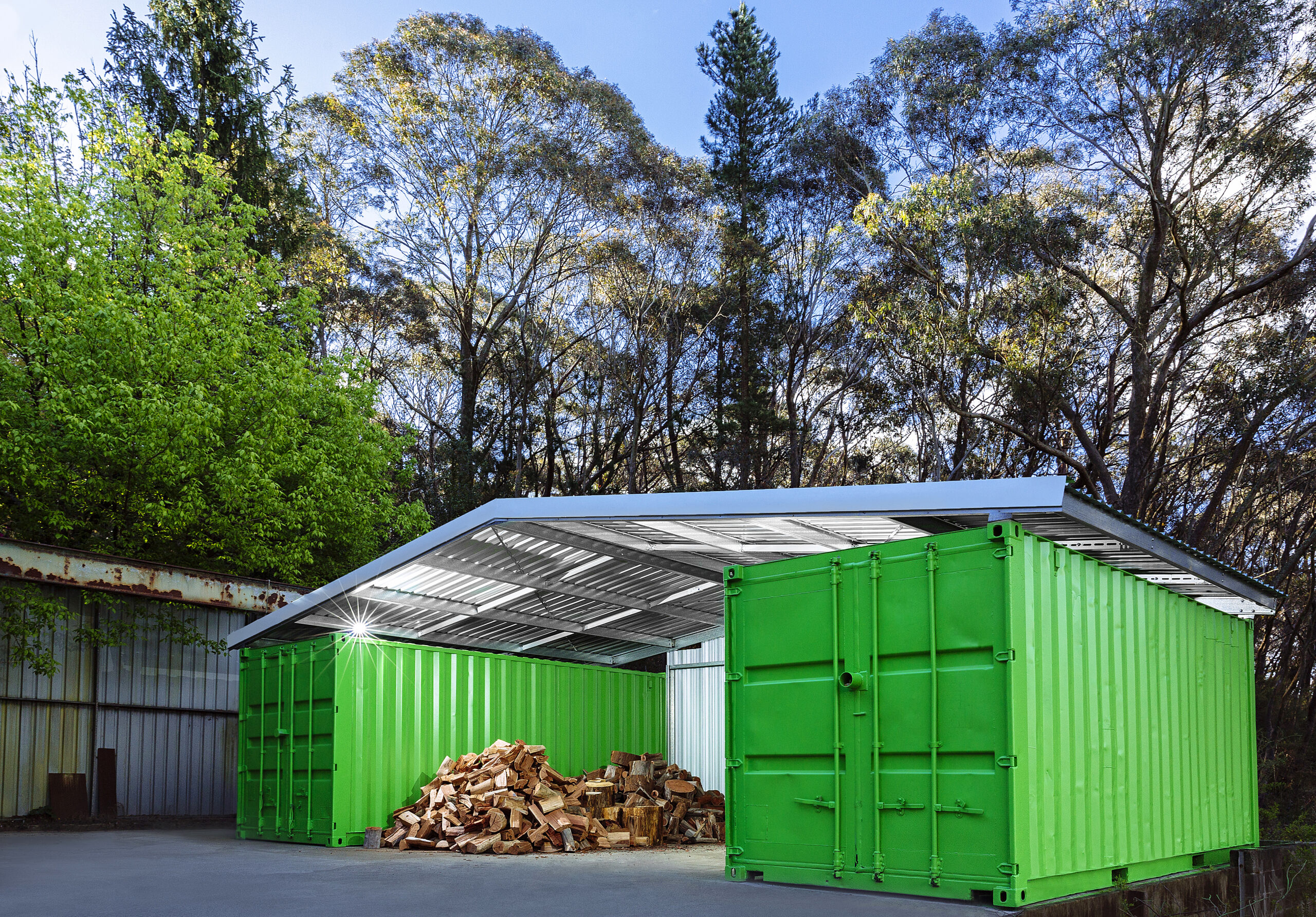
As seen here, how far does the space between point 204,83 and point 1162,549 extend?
96.7ft

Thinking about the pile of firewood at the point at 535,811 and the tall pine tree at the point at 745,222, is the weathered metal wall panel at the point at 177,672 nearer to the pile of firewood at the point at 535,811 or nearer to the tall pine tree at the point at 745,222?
the pile of firewood at the point at 535,811

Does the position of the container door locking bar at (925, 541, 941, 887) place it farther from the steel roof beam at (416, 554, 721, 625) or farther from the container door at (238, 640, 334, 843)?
the container door at (238, 640, 334, 843)

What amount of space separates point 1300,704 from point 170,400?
3297cm

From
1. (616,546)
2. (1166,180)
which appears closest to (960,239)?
(1166,180)

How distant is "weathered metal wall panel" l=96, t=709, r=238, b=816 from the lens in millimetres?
16609

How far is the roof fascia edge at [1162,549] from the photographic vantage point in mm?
7234

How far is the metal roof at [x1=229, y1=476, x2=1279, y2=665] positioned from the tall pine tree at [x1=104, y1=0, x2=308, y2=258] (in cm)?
1975

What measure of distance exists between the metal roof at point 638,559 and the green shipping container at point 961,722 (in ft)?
1.05

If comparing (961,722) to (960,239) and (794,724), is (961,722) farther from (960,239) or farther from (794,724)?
(960,239)

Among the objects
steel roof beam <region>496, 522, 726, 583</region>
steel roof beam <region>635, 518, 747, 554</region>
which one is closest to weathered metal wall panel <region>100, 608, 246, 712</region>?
steel roof beam <region>496, 522, 726, 583</region>

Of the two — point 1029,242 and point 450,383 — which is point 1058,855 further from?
point 450,383

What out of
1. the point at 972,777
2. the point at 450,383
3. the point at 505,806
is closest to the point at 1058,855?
the point at 972,777

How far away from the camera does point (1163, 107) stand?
22719mm

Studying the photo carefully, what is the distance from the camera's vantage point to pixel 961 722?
23.3ft
